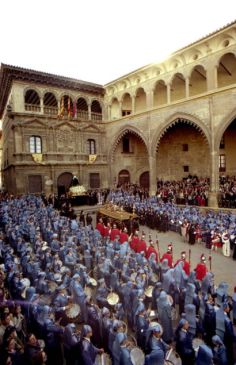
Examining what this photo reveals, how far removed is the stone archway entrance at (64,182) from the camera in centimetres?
2778

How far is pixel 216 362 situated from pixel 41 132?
24.9 metres

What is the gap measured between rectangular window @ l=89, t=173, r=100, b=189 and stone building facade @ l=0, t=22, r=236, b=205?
0.38 feet

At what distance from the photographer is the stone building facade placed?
21.5 meters

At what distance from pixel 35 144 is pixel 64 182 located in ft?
16.1

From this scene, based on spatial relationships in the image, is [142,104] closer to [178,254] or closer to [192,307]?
[178,254]

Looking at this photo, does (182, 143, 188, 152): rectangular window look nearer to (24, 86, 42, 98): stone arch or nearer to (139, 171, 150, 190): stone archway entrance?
(139, 171, 150, 190): stone archway entrance

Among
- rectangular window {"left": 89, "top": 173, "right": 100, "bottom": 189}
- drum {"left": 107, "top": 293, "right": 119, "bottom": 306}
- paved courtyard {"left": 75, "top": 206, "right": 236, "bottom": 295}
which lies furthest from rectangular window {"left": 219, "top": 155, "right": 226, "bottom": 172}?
drum {"left": 107, "top": 293, "right": 119, "bottom": 306}

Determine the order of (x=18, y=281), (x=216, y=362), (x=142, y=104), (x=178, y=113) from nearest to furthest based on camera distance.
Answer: (x=216, y=362) < (x=18, y=281) < (x=178, y=113) < (x=142, y=104)

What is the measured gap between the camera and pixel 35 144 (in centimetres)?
2620

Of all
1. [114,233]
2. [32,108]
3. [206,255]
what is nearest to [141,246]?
[114,233]

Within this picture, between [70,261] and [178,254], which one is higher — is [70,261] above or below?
above

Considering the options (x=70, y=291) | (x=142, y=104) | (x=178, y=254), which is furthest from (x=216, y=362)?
(x=142, y=104)

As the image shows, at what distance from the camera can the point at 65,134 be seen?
92.1 feet

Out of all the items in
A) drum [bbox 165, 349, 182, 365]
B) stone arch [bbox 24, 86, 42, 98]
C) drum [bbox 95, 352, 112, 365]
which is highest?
stone arch [bbox 24, 86, 42, 98]
